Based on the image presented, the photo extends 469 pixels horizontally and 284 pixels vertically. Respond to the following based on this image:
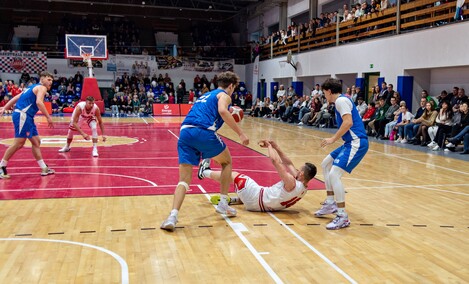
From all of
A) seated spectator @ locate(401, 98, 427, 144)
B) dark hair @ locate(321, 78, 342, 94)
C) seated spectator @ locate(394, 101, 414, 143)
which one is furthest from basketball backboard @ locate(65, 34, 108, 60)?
dark hair @ locate(321, 78, 342, 94)

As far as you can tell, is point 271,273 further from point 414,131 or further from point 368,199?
point 414,131

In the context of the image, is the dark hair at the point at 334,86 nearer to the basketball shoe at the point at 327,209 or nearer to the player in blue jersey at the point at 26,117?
the basketball shoe at the point at 327,209

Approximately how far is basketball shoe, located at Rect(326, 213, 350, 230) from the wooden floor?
0.11 m

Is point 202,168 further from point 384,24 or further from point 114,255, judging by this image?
point 384,24

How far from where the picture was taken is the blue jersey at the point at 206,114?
5.68 meters

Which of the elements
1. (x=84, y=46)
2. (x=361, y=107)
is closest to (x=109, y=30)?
(x=84, y=46)

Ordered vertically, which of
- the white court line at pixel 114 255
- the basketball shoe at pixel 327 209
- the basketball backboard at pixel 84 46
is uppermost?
the basketball backboard at pixel 84 46

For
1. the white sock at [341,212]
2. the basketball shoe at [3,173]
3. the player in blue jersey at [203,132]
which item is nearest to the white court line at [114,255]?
the player in blue jersey at [203,132]

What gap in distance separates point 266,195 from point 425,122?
963cm

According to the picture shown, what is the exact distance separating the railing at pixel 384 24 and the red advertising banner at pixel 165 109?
329 inches

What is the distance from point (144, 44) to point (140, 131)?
2496cm

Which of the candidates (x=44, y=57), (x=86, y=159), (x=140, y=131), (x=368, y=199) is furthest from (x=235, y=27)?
(x=368, y=199)

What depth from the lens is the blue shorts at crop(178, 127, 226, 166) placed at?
564cm

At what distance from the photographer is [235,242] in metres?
5.04
